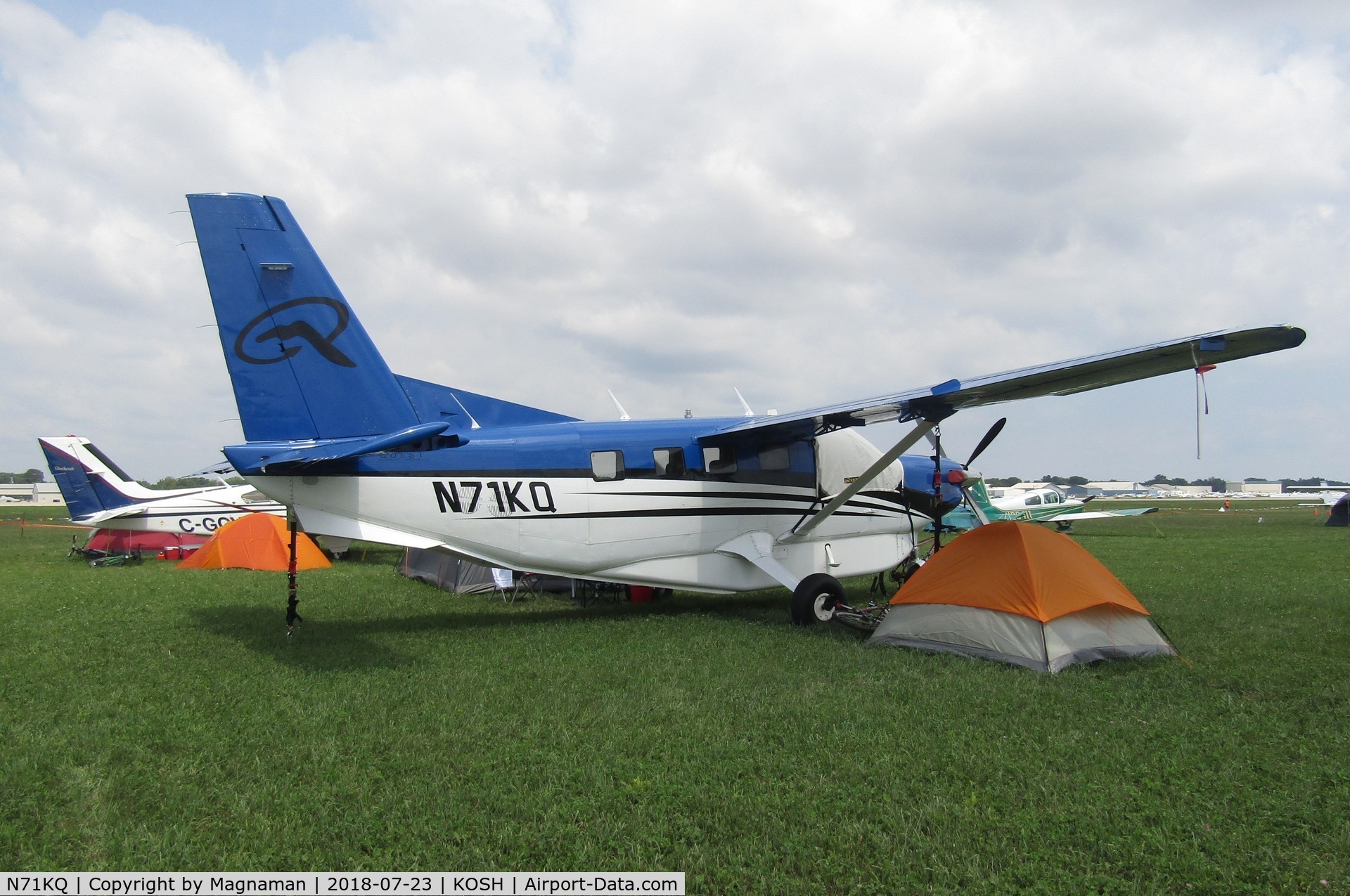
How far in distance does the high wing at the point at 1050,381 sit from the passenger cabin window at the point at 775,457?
53 cm

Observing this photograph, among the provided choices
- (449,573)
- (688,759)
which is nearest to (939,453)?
(688,759)

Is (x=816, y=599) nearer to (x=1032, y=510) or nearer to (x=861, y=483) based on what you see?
(x=861, y=483)

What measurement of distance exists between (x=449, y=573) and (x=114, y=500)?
1541 cm

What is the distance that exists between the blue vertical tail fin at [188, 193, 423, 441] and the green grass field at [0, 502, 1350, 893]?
96.4 inches

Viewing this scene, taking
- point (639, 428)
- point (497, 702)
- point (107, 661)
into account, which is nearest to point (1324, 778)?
point (497, 702)

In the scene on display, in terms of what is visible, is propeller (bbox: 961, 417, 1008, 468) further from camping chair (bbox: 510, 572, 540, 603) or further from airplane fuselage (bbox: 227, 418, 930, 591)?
camping chair (bbox: 510, 572, 540, 603)

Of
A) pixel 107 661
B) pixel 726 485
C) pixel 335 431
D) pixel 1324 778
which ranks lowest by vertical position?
pixel 1324 778

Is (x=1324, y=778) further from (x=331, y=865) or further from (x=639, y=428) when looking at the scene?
(x=639, y=428)

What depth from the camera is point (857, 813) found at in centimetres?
396

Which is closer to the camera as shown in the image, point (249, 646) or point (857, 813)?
point (857, 813)

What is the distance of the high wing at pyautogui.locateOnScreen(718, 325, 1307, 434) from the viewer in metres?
6.88

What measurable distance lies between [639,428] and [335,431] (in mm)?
3833
